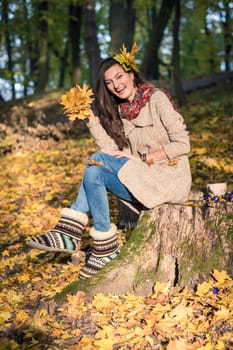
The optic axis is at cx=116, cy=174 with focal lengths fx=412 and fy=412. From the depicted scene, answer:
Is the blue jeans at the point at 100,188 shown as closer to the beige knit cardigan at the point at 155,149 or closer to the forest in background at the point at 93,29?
the beige knit cardigan at the point at 155,149

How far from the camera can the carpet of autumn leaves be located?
9.23ft

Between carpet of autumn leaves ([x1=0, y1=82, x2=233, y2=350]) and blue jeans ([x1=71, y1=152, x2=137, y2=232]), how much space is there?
652 mm

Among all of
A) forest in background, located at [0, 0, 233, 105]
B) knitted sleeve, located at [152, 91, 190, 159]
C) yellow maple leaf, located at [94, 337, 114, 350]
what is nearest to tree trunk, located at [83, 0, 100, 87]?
forest in background, located at [0, 0, 233, 105]

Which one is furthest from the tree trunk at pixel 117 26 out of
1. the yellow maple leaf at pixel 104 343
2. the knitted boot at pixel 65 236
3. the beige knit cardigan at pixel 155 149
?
the yellow maple leaf at pixel 104 343

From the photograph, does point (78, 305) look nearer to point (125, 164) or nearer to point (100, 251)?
point (100, 251)

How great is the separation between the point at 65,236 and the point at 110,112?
1209 millimetres

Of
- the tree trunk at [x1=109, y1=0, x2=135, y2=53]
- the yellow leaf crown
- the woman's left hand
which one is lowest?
the woman's left hand

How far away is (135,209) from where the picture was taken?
3760mm

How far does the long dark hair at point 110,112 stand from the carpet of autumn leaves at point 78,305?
3.95 feet

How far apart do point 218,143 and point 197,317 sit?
4897mm

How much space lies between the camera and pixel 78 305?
329cm

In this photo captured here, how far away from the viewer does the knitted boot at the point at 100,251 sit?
3512mm

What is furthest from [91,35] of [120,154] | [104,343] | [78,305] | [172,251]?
[104,343]

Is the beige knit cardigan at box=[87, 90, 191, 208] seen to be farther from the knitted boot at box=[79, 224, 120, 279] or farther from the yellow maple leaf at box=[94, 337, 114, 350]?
the yellow maple leaf at box=[94, 337, 114, 350]
